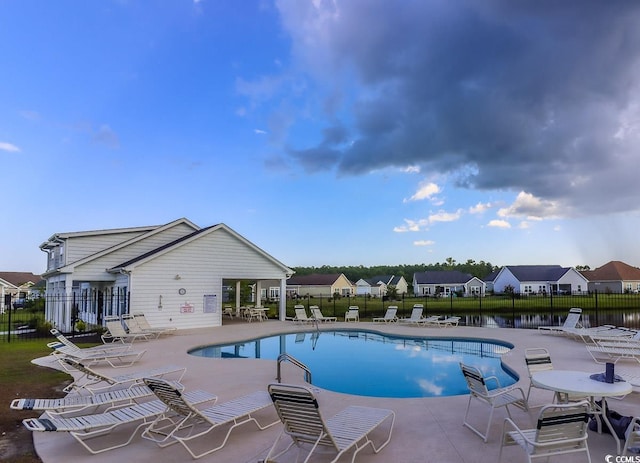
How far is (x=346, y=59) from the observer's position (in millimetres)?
16641

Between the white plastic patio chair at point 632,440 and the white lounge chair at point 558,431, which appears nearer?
the white lounge chair at point 558,431

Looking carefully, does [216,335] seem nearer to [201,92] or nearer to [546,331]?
[201,92]

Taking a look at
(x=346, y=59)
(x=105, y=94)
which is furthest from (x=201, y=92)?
(x=346, y=59)

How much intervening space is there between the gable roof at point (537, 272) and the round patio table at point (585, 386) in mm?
64628

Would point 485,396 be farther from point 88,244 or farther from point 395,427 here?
point 88,244

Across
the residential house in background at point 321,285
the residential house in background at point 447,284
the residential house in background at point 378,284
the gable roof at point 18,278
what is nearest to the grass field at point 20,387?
the gable roof at point 18,278

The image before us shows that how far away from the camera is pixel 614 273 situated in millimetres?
66875

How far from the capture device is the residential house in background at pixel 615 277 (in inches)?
2574

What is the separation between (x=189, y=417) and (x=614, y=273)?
78398mm

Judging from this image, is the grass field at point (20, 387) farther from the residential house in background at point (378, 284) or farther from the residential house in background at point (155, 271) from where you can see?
the residential house in background at point (378, 284)

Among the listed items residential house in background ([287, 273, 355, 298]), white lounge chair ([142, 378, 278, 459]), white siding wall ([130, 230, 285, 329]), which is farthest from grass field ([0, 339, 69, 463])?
residential house in background ([287, 273, 355, 298])

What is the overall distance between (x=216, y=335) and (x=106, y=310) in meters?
8.31

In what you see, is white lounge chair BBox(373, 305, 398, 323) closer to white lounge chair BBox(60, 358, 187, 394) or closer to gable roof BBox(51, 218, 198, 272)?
gable roof BBox(51, 218, 198, 272)

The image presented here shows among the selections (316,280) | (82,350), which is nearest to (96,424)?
(82,350)
